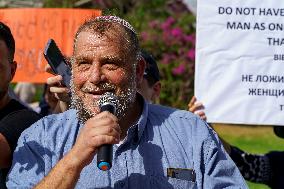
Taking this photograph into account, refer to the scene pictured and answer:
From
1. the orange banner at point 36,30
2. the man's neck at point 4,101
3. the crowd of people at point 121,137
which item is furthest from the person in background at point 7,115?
the orange banner at point 36,30

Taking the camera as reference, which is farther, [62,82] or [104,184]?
[62,82]

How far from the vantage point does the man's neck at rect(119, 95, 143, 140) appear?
145 inches

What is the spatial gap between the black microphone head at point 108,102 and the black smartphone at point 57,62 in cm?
88

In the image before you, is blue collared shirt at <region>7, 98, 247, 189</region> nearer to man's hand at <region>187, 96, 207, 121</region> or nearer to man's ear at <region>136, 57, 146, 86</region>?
man's ear at <region>136, 57, 146, 86</region>

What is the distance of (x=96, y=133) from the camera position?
10.3 feet

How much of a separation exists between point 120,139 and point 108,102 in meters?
0.33

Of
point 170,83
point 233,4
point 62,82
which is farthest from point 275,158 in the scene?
point 170,83

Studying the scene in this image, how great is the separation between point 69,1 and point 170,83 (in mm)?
3177

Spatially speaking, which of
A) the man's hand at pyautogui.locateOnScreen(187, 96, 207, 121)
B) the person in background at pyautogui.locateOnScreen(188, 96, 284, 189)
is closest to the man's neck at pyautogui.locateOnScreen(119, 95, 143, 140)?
Result: the man's hand at pyautogui.locateOnScreen(187, 96, 207, 121)

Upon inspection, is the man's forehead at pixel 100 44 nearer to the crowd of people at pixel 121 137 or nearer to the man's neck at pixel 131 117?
the crowd of people at pixel 121 137

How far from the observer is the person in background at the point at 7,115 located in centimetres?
391

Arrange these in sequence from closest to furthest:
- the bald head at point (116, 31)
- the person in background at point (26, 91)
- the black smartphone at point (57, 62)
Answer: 1. the bald head at point (116, 31)
2. the black smartphone at point (57, 62)
3. the person in background at point (26, 91)

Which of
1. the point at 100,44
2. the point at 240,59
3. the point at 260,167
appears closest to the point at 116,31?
the point at 100,44

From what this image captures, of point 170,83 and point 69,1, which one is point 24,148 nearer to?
point 170,83
